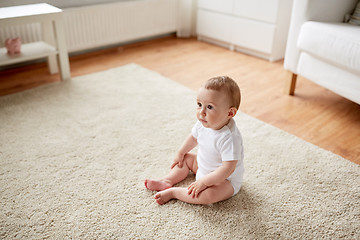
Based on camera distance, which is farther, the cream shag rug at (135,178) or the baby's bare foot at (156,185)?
the baby's bare foot at (156,185)

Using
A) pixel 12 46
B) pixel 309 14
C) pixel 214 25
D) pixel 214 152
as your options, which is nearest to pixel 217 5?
pixel 214 25

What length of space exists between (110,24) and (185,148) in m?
1.92

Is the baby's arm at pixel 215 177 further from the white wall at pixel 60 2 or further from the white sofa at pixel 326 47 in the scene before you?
the white wall at pixel 60 2

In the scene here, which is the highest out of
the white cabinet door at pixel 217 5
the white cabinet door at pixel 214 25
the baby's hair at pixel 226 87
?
the white cabinet door at pixel 217 5

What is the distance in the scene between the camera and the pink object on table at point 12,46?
207 cm

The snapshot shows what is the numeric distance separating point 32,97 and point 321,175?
68.2 inches

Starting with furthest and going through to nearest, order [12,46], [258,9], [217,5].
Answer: [217,5]
[258,9]
[12,46]

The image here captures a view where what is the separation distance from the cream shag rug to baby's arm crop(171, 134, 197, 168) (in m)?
0.10

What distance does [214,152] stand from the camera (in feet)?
3.82

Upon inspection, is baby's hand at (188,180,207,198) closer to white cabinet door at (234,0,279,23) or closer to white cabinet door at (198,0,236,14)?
white cabinet door at (234,0,279,23)

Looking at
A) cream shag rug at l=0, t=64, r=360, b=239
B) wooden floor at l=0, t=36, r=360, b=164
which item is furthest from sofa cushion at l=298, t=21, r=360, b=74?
cream shag rug at l=0, t=64, r=360, b=239

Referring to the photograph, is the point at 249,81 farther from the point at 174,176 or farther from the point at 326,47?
the point at 174,176

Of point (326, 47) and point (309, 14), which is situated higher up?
point (309, 14)

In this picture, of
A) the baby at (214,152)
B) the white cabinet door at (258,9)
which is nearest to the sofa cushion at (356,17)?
the white cabinet door at (258,9)
